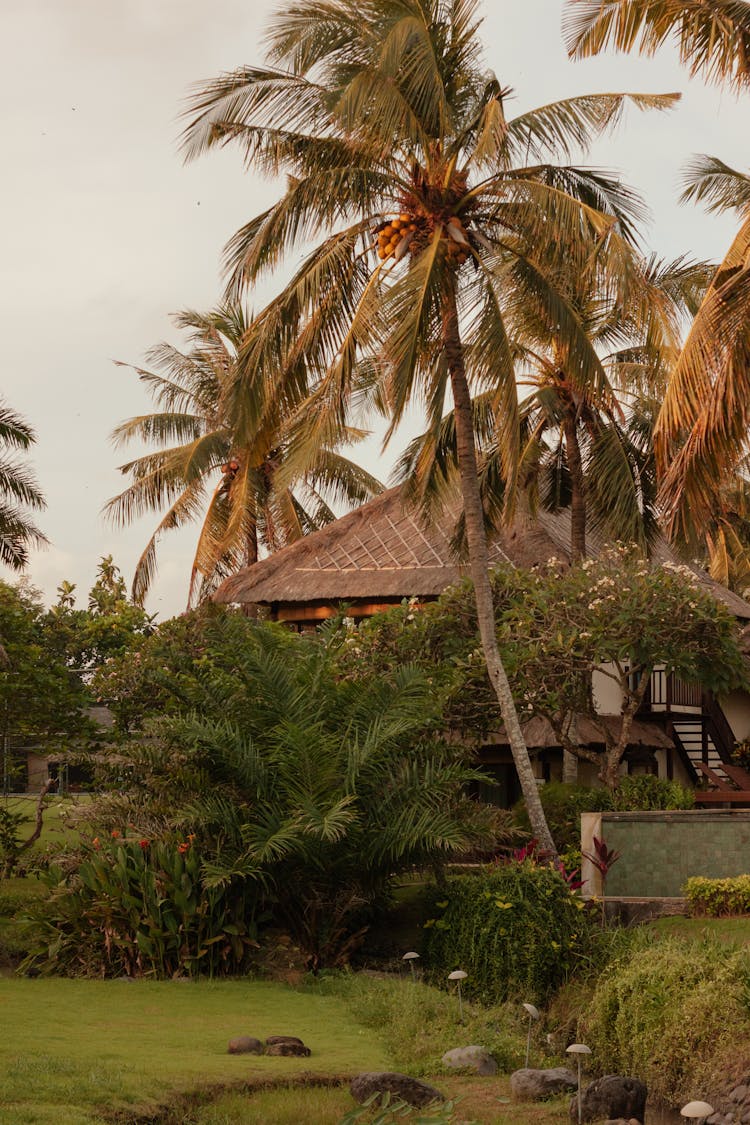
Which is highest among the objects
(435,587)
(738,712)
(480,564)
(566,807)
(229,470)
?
(229,470)

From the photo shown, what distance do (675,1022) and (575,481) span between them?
11.8m

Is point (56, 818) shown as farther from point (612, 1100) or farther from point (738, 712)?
point (738, 712)

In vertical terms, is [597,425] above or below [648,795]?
above

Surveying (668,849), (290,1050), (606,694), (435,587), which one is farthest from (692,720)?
(290,1050)

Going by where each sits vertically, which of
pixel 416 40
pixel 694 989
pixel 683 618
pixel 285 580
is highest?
pixel 416 40

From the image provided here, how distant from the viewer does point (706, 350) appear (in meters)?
13.2

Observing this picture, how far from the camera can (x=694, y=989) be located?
10.3 meters

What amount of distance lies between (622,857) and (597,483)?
719 cm

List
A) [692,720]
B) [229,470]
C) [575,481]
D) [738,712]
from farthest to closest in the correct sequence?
[229,470] < [738,712] < [692,720] < [575,481]

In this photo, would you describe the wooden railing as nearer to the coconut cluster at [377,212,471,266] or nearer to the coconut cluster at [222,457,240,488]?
the coconut cluster at [222,457,240,488]

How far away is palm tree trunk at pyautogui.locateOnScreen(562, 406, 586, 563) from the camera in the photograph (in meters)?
20.9

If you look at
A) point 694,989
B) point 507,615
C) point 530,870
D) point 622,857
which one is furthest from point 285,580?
point 694,989

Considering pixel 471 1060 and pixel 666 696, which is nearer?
pixel 471 1060

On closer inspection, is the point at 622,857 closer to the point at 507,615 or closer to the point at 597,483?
the point at 507,615
